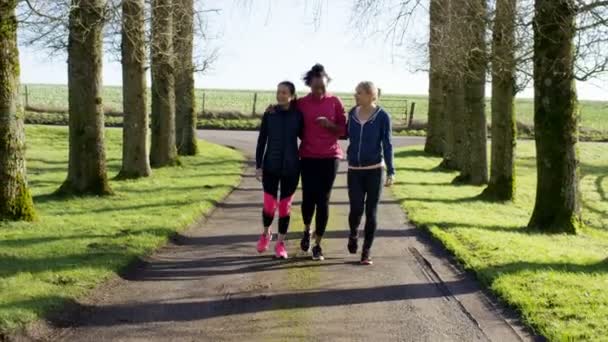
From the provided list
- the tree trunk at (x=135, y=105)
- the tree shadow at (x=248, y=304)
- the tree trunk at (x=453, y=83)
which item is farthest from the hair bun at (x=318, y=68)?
the tree trunk at (x=135, y=105)

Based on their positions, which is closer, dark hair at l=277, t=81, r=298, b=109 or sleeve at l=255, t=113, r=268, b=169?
dark hair at l=277, t=81, r=298, b=109

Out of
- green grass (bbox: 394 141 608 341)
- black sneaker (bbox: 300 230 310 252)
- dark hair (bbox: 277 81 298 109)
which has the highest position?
dark hair (bbox: 277 81 298 109)

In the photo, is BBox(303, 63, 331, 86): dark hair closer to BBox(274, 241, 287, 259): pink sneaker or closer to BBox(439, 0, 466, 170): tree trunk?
BBox(274, 241, 287, 259): pink sneaker

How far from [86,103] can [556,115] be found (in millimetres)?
7935

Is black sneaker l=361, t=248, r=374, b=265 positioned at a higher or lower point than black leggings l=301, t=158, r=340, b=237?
lower

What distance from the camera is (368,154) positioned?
349 inches

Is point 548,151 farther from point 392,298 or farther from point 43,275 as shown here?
point 43,275

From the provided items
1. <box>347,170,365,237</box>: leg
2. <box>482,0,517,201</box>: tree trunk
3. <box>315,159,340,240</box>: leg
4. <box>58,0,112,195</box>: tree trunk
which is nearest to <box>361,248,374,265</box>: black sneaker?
<box>347,170,365,237</box>: leg

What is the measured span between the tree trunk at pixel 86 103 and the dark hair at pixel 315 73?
610cm

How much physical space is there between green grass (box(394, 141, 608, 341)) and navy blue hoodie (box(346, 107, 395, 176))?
151 cm

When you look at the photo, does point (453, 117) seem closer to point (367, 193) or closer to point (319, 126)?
point (367, 193)

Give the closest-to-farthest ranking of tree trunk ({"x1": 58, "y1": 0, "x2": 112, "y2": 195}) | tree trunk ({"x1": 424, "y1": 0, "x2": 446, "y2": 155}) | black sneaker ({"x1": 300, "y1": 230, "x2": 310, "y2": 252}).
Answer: black sneaker ({"x1": 300, "y1": 230, "x2": 310, "y2": 252}) → tree trunk ({"x1": 58, "y1": 0, "x2": 112, "y2": 195}) → tree trunk ({"x1": 424, "y1": 0, "x2": 446, "y2": 155})

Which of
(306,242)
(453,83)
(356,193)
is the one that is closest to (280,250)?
(306,242)

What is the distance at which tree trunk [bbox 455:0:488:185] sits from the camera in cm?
1747
